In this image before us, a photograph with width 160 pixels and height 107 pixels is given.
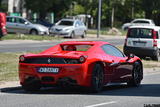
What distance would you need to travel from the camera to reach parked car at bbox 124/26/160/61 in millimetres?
28406

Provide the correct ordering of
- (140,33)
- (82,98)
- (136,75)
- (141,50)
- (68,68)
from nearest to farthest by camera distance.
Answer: (82,98) < (68,68) < (136,75) < (140,33) < (141,50)

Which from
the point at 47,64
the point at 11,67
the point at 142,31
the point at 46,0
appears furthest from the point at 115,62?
the point at 46,0

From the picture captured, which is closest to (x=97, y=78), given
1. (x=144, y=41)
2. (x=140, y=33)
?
(x=140, y=33)

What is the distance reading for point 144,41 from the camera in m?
28.6

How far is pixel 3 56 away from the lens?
2555 centimetres

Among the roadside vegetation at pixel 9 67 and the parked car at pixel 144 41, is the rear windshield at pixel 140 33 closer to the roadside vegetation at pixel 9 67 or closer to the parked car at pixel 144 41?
the parked car at pixel 144 41

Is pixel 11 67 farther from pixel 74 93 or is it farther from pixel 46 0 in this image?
pixel 46 0

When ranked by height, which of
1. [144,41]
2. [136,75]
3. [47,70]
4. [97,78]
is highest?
[47,70]

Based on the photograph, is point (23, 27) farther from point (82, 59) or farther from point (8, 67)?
point (82, 59)

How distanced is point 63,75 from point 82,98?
89 cm

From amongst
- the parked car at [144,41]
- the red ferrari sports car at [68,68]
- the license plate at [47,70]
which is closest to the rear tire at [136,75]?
the red ferrari sports car at [68,68]

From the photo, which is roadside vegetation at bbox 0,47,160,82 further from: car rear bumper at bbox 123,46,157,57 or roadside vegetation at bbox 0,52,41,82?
car rear bumper at bbox 123,46,157,57

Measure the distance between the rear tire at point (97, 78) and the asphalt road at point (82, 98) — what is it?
161 millimetres

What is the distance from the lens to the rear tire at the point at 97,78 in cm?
1454
